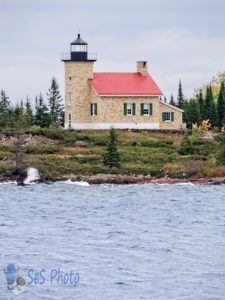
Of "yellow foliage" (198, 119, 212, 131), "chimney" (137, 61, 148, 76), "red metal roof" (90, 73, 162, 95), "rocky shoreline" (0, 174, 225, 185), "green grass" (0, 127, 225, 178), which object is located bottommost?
"rocky shoreline" (0, 174, 225, 185)

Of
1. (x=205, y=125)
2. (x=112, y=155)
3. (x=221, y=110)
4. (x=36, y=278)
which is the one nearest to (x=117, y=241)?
(x=36, y=278)

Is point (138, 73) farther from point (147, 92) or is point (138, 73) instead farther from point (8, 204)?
point (8, 204)

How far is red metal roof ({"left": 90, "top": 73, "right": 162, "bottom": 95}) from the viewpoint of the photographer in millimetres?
82750

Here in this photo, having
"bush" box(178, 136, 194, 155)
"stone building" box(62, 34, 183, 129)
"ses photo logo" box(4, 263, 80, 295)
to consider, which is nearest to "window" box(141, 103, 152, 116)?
"stone building" box(62, 34, 183, 129)

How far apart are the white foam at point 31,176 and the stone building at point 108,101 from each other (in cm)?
1908

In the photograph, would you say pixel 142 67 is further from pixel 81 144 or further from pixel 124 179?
pixel 124 179

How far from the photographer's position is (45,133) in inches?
3046

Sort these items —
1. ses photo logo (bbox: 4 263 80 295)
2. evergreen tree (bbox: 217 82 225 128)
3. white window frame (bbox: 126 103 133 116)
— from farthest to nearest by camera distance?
evergreen tree (bbox: 217 82 225 128), white window frame (bbox: 126 103 133 116), ses photo logo (bbox: 4 263 80 295)

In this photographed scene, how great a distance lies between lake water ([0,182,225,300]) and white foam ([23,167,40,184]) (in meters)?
4.13

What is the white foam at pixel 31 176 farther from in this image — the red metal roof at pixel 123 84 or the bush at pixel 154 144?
the red metal roof at pixel 123 84

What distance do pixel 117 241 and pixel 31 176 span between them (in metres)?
26.3

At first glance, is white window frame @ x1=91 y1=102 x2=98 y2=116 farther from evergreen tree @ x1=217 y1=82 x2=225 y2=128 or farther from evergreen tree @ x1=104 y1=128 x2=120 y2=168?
evergreen tree @ x1=104 y1=128 x2=120 y2=168

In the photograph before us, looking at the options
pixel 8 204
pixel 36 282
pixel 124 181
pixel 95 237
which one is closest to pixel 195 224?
pixel 95 237

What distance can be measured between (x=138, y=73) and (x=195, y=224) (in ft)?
142
